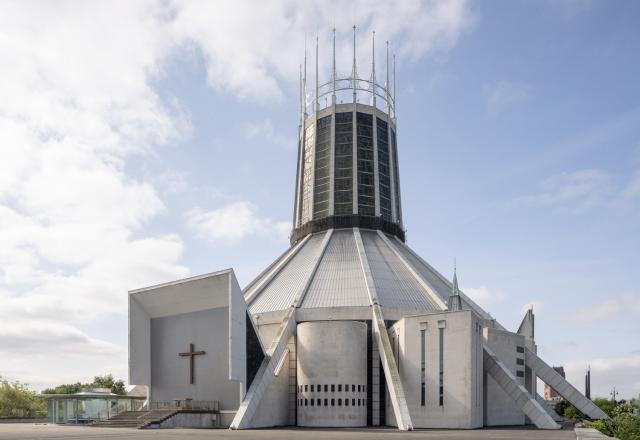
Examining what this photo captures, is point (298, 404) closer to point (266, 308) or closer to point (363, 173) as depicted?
point (266, 308)

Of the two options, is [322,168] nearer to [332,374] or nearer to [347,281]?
[347,281]

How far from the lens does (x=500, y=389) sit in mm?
Answer: 42719

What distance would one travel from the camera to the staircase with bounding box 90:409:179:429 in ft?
116

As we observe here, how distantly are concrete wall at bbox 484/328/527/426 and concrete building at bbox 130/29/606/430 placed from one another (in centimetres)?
8

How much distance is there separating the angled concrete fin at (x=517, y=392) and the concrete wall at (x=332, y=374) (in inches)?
318

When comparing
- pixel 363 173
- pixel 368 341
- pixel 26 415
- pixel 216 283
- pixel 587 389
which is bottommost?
pixel 587 389

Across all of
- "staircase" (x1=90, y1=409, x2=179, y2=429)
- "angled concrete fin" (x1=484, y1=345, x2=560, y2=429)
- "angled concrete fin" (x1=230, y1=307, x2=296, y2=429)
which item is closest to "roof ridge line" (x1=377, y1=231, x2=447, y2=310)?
"angled concrete fin" (x1=484, y1=345, x2=560, y2=429)

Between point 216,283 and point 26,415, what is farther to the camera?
point 26,415

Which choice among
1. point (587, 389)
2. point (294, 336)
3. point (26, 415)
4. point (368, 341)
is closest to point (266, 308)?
point (294, 336)

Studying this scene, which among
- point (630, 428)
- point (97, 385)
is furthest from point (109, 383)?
point (630, 428)

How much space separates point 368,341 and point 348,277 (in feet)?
20.3

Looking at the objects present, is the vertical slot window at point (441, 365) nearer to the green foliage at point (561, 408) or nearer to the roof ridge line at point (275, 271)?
the roof ridge line at point (275, 271)

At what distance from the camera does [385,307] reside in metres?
44.4

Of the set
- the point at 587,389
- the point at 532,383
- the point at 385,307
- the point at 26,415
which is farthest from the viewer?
the point at 587,389
